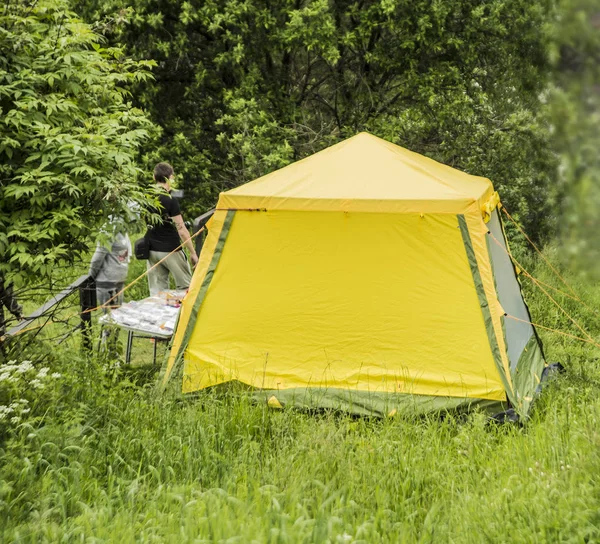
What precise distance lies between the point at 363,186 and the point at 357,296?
2.35 ft

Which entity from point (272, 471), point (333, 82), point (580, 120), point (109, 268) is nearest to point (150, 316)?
point (109, 268)

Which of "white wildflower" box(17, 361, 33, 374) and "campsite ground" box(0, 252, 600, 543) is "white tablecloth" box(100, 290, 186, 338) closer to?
"campsite ground" box(0, 252, 600, 543)

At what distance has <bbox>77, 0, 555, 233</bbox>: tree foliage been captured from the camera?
7.74 meters

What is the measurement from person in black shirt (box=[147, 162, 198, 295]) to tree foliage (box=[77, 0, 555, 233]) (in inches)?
75.7

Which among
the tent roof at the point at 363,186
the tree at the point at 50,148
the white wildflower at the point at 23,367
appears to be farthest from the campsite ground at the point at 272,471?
the tent roof at the point at 363,186

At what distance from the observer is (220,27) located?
7.82 m

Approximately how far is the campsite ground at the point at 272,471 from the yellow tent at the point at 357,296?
0.28 metres

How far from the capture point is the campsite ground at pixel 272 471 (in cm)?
278

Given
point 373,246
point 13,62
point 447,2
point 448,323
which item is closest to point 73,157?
point 13,62

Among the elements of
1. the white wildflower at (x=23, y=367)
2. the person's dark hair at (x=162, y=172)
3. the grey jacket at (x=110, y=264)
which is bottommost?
the grey jacket at (x=110, y=264)

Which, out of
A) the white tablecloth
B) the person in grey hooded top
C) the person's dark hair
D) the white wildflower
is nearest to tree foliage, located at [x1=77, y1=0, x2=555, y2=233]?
the person's dark hair

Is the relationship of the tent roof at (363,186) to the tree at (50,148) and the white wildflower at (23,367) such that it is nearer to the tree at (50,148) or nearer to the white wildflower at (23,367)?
the tree at (50,148)

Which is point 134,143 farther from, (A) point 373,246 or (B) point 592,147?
(B) point 592,147

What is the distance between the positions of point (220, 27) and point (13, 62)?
4158 millimetres
